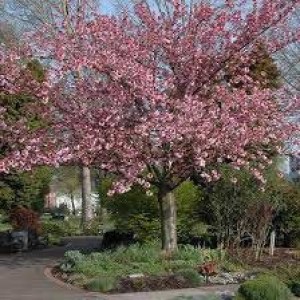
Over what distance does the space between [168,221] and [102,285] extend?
3674mm

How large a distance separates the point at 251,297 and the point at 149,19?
6.89 metres

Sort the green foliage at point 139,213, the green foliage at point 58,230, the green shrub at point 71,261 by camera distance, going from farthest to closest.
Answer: the green foliage at point 58,230
the green foliage at point 139,213
the green shrub at point 71,261

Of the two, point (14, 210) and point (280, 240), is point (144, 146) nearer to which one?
point (280, 240)

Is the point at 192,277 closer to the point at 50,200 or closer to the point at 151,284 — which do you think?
the point at 151,284

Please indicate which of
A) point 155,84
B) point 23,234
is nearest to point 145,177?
point 155,84

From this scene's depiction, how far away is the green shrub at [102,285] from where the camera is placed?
36.9ft

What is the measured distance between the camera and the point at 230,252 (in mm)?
14672

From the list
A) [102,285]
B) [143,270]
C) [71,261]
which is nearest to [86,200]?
[71,261]

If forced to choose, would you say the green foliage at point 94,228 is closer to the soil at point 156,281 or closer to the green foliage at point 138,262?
the green foliage at point 138,262

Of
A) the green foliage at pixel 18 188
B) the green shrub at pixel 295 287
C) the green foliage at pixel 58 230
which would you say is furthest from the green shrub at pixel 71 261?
the green foliage at pixel 58 230

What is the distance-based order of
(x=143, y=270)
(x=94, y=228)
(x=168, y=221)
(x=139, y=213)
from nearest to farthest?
1. (x=143, y=270)
2. (x=168, y=221)
3. (x=139, y=213)
4. (x=94, y=228)

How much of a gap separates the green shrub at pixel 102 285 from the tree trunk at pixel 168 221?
316 cm

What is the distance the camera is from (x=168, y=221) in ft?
48.1

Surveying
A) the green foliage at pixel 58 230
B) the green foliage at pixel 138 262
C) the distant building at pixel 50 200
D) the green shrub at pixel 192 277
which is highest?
the distant building at pixel 50 200
